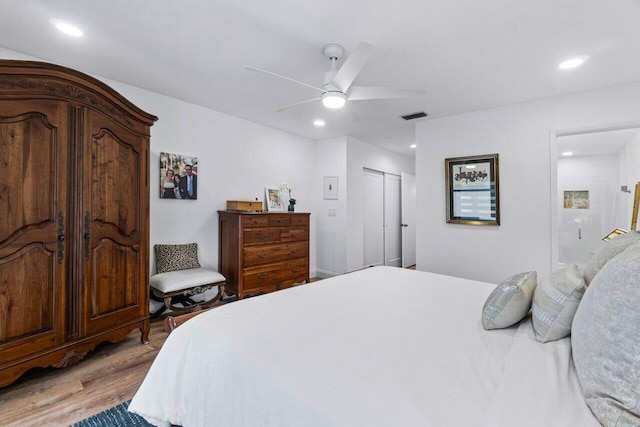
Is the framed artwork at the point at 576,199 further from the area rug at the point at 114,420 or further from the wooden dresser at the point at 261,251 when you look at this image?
the area rug at the point at 114,420

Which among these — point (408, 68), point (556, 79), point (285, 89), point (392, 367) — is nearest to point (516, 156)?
point (556, 79)

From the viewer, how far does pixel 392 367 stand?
98cm

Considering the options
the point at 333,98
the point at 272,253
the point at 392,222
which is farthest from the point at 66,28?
the point at 392,222

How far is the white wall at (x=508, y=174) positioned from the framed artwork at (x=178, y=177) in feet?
9.88

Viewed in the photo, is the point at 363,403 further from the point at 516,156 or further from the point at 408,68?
the point at 516,156

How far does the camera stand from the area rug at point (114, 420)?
5.28 feet

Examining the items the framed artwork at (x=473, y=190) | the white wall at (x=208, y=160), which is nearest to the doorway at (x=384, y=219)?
the white wall at (x=208, y=160)

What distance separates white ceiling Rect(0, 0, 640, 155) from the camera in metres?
1.86

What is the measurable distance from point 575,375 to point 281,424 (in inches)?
36.6

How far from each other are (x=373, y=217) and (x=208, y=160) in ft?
10.7

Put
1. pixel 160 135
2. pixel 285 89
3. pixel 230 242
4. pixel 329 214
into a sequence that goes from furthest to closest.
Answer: pixel 329 214
pixel 230 242
pixel 160 135
pixel 285 89

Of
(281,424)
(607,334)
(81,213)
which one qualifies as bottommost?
(281,424)

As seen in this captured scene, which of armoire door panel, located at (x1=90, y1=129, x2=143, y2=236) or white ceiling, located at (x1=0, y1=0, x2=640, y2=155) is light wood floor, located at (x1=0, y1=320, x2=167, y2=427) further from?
white ceiling, located at (x1=0, y1=0, x2=640, y2=155)

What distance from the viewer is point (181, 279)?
9.66 ft
